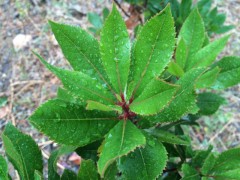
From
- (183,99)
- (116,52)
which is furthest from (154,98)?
(116,52)

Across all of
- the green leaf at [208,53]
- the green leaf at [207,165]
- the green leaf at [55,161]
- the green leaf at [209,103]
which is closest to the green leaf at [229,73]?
the green leaf at [208,53]

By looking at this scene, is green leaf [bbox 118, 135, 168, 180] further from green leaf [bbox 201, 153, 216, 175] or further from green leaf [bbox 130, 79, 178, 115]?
green leaf [bbox 201, 153, 216, 175]

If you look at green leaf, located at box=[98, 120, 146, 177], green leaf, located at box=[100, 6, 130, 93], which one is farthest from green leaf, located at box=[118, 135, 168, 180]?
green leaf, located at box=[100, 6, 130, 93]

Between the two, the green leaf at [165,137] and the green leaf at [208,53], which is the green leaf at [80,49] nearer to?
the green leaf at [165,137]

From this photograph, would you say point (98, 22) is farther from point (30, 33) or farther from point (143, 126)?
point (143, 126)

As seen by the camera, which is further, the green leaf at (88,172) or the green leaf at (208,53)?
the green leaf at (208,53)
